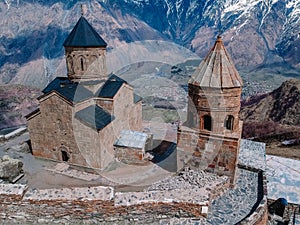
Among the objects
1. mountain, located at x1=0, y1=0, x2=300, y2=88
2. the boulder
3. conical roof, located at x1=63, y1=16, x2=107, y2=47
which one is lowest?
the boulder

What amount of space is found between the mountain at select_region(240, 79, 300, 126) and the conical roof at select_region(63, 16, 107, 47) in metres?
19.1

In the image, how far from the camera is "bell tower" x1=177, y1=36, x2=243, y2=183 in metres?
8.31

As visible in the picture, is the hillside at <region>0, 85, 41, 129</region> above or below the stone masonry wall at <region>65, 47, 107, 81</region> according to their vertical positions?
below

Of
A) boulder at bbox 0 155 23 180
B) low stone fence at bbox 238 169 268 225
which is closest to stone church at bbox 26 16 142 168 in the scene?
boulder at bbox 0 155 23 180

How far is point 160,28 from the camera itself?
116750 millimetres

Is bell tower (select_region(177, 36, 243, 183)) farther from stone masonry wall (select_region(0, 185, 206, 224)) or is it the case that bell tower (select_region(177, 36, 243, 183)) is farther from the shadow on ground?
stone masonry wall (select_region(0, 185, 206, 224))

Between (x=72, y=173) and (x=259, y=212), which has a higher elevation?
(x=259, y=212)

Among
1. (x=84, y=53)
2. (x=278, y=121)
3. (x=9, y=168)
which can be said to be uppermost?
(x=84, y=53)

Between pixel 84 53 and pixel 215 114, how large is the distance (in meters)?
7.46

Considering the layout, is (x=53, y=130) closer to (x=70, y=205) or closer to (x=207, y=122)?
(x=70, y=205)

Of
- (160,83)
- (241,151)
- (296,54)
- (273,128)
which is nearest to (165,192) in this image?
(241,151)

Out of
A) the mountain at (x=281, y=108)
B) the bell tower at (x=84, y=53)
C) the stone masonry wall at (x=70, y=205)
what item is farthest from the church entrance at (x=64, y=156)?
the mountain at (x=281, y=108)

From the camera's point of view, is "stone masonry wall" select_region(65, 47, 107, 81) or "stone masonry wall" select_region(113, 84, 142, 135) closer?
"stone masonry wall" select_region(113, 84, 142, 135)

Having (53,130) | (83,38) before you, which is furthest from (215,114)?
(83,38)
